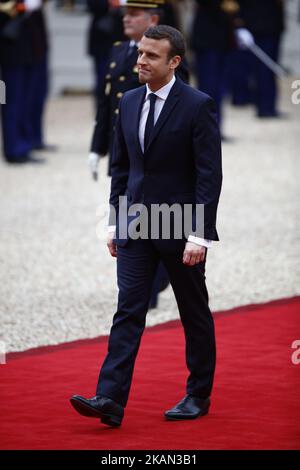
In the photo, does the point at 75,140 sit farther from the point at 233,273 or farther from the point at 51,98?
the point at 233,273

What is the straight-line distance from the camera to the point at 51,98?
19766mm

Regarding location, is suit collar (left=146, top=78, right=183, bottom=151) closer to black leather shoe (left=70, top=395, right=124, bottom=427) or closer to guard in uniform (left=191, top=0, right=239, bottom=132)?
black leather shoe (left=70, top=395, right=124, bottom=427)

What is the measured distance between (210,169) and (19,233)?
4990mm

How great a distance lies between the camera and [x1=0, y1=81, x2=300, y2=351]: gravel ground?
723cm

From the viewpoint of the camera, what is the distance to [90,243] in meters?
9.30

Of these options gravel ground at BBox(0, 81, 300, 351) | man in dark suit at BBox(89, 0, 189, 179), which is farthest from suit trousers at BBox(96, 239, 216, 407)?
man in dark suit at BBox(89, 0, 189, 179)

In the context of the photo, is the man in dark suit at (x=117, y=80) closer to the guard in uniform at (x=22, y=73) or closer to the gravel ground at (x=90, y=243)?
the gravel ground at (x=90, y=243)

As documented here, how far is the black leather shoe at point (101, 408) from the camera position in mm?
4832

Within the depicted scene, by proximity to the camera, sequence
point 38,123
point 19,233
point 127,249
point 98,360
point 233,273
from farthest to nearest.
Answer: point 38,123, point 19,233, point 233,273, point 98,360, point 127,249

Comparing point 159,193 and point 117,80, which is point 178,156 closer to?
point 159,193

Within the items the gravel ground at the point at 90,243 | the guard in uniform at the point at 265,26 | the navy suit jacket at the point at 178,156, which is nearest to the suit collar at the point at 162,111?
the navy suit jacket at the point at 178,156

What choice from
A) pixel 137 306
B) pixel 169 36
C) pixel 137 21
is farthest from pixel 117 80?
pixel 137 306

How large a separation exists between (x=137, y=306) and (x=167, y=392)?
29.2 inches
